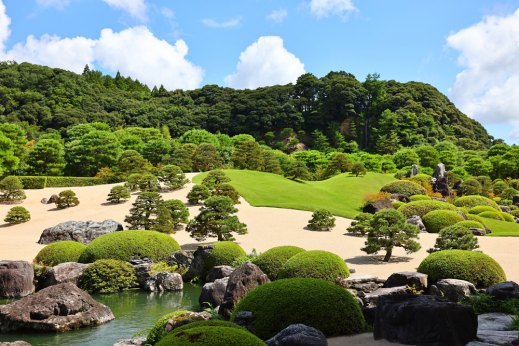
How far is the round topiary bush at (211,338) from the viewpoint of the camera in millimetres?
3322

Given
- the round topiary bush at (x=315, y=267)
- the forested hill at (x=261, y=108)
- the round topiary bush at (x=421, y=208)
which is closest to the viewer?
the round topiary bush at (x=315, y=267)

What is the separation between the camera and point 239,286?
7637 millimetres

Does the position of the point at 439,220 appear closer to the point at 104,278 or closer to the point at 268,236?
the point at 268,236

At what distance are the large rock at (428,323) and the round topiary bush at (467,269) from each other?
4.26 m

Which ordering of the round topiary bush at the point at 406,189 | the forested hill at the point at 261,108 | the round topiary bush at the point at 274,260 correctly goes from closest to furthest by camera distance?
1. the round topiary bush at the point at 274,260
2. the round topiary bush at the point at 406,189
3. the forested hill at the point at 261,108

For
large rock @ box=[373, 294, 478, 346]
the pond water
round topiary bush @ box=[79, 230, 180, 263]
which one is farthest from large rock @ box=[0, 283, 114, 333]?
large rock @ box=[373, 294, 478, 346]

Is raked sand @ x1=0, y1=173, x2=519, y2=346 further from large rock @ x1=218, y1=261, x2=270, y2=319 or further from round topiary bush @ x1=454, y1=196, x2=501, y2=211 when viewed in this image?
round topiary bush @ x1=454, y1=196, x2=501, y2=211

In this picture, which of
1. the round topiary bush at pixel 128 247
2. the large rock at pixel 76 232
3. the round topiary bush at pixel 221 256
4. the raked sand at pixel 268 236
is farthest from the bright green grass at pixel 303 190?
the round topiary bush at pixel 128 247

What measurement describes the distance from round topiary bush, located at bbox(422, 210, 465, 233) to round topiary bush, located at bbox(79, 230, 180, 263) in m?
12.6

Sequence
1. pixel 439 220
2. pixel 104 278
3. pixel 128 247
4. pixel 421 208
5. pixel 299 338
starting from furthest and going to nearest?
pixel 421 208
pixel 439 220
pixel 128 247
pixel 104 278
pixel 299 338

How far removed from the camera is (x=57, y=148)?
34.0 meters

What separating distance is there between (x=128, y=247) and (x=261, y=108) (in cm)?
6104

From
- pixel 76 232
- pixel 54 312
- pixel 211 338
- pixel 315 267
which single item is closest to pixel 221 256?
pixel 315 267

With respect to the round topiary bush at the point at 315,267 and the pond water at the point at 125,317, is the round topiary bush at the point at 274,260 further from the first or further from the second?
the pond water at the point at 125,317
